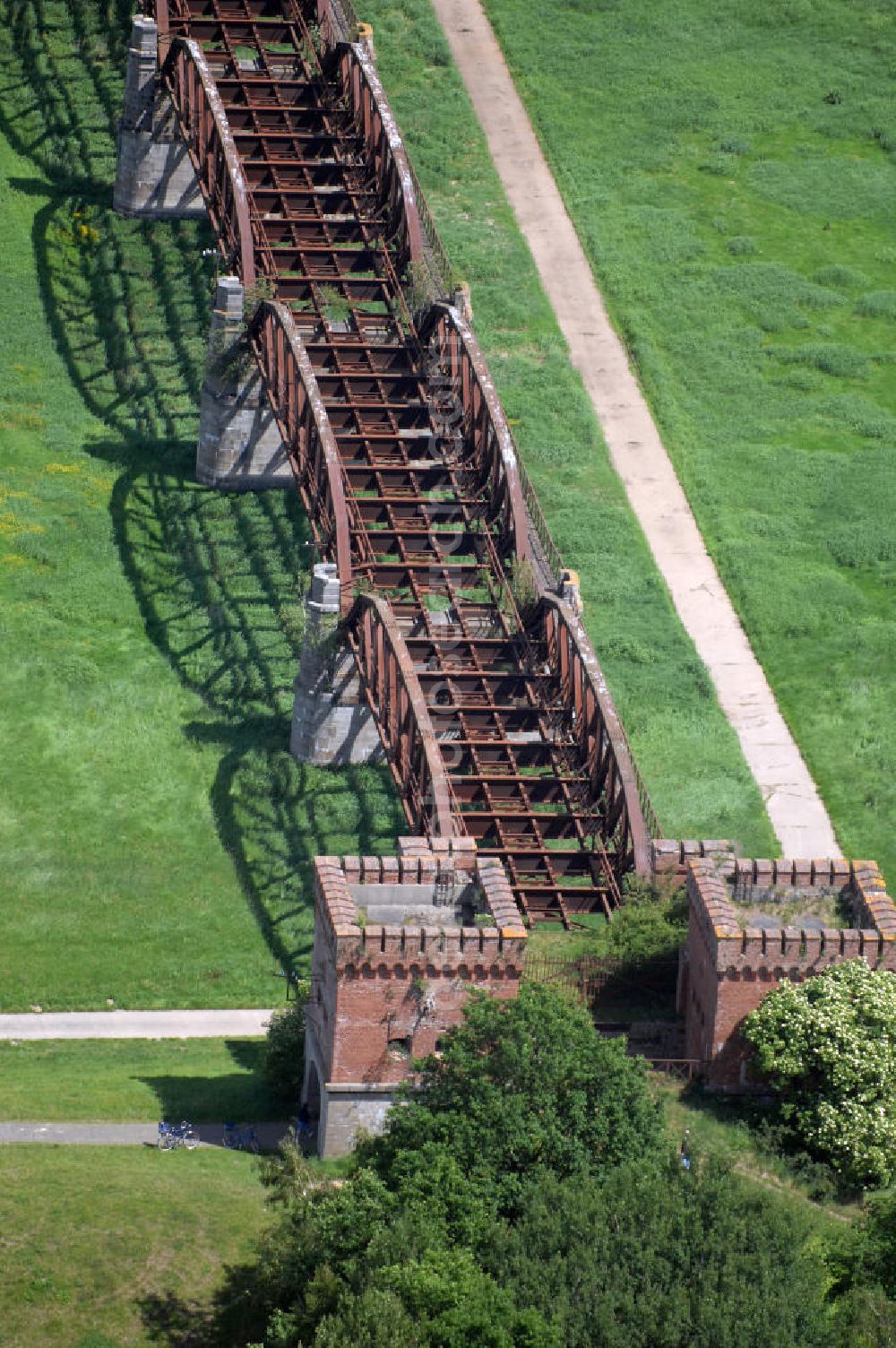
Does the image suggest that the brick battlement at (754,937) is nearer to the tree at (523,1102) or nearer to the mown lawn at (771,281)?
the tree at (523,1102)

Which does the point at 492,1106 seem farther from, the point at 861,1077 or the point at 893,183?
the point at 893,183

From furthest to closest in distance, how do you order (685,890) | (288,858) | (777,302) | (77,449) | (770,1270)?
(777,302) < (77,449) < (288,858) < (685,890) < (770,1270)

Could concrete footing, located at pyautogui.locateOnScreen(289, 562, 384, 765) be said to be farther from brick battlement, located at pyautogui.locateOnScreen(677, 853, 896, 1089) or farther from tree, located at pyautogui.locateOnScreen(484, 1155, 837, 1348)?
tree, located at pyautogui.locateOnScreen(484, 1155, 837, 1348)

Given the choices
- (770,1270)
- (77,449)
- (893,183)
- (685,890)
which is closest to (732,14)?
(893,183)

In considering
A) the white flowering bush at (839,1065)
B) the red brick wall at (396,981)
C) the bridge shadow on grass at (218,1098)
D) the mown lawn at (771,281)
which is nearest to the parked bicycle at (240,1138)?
the bridge shadow on grass at (218,1098)

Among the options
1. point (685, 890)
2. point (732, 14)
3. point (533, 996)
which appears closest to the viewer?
point (533, 996)

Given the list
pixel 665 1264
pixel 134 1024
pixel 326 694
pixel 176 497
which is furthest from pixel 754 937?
pixel 176 497
